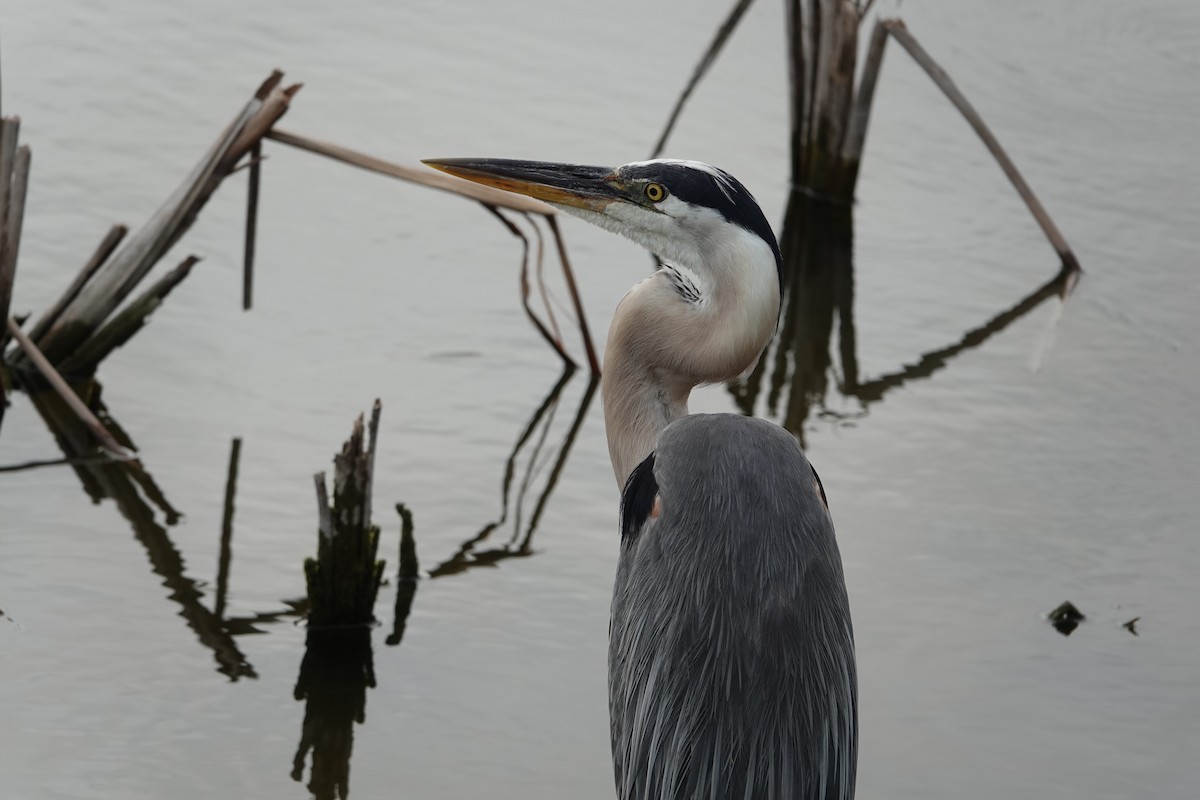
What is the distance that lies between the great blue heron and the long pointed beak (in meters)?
0.02

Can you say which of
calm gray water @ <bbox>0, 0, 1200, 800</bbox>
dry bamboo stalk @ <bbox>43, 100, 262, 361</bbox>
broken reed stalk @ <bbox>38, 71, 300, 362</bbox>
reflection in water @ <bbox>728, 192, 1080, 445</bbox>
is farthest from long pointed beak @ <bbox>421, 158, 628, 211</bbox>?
reflection in water @ <bbox>728, 192, 1080, 445</bbox>

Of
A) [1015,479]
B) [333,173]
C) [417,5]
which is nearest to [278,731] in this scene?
[1015,479]

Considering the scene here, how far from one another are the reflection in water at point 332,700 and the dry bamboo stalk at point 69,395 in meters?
1.22

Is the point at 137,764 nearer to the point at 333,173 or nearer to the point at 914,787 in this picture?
the point at 914,787

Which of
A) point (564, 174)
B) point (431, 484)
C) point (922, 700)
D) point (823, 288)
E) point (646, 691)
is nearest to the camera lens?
point (646, 691)

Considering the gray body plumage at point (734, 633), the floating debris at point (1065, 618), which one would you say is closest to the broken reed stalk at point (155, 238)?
the gray body plumage at point (734, 633)

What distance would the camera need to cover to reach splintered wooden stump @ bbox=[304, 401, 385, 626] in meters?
4.98

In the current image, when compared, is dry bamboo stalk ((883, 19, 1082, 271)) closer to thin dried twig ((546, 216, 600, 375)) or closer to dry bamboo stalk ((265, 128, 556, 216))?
thin dried twig ((546, 216, 600, 375))

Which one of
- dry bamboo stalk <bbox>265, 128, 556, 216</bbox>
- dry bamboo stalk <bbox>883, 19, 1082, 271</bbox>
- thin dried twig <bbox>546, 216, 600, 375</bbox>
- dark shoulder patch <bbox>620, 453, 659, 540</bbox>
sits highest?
dry bamboo stalk <bbox>883, 19, 1082, 271</bbox>

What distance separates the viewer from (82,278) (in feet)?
20.1

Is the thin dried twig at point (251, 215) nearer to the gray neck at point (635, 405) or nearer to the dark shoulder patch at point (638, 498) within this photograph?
the gray neck at point (635, 405)

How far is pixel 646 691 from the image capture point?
3.85 m

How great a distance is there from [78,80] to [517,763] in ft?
16.9

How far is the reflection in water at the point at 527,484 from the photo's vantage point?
18.9 feet
